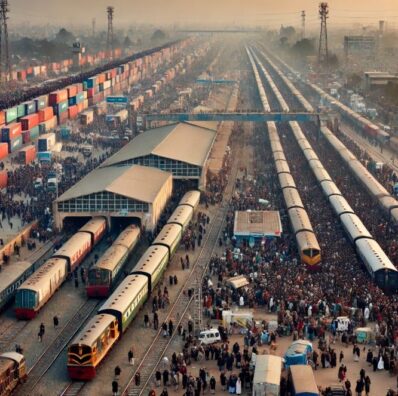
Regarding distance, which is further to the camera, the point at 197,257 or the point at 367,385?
the point at 197,257

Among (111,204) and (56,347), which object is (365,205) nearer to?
(111,204)

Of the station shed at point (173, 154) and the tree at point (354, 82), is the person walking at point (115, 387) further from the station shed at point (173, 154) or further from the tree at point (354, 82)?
the tree at point (354, 82)

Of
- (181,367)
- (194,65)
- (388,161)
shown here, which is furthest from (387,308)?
(194,65)

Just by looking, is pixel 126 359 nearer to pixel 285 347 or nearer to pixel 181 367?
pixel 181 367

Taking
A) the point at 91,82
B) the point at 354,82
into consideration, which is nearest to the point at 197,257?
the point at 91,82

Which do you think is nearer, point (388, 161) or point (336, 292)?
point (336, 292)

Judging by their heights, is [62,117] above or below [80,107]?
below
